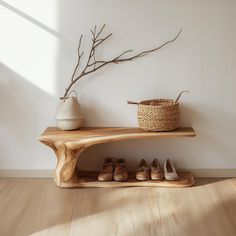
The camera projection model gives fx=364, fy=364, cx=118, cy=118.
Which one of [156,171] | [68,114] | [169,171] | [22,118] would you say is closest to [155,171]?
[156,171]

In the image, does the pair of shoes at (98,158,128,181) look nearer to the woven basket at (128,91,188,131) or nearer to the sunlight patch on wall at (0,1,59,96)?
the woven basket at (128,91,188,131)

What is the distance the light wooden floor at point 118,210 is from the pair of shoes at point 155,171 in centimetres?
9

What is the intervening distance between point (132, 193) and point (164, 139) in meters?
0.52

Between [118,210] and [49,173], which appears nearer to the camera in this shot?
[118,210]

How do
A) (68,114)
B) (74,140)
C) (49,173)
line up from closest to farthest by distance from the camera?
1. (74,140)
2. (68,114)
3. (49,173)

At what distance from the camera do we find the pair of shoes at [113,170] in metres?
2.56

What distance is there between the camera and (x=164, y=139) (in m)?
2.74

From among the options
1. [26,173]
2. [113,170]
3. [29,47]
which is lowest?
[26,173]

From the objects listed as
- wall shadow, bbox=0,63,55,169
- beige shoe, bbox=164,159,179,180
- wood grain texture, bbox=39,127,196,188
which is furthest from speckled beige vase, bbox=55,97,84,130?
beige shoe, bbox=164,159,179,180

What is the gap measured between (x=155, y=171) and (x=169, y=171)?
11 centimetres

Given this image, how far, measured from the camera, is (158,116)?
96.3 inches

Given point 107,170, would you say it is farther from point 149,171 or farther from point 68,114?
point 68,114

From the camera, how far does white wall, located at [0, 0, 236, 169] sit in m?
2.57

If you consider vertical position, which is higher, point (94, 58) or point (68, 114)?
point (94, 58)
